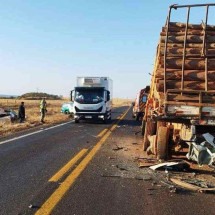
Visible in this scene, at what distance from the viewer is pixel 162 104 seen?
10.4 metres

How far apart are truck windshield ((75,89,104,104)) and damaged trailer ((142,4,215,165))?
53.5ft

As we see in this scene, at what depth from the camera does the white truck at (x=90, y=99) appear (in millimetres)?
27812

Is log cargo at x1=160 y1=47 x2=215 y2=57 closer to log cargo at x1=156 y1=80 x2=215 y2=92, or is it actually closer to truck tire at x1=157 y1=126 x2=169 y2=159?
log cargo at x1=156 y1=80 x2=215 y2=92

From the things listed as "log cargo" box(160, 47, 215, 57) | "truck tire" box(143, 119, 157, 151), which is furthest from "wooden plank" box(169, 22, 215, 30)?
"truck tire" box(143, 119, 157, 151)

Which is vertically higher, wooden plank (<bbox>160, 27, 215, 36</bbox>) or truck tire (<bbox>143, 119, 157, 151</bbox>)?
wooden plank (<bbox>160, 27, 215, 36</bbox>)

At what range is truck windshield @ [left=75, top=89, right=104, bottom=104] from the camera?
92.2 ft

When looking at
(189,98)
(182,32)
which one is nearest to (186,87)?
(189,98)

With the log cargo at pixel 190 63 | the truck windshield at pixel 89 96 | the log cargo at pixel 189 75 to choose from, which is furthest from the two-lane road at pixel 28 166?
the truck windshield at pixel 89 96

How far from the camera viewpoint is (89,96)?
28.2 metres

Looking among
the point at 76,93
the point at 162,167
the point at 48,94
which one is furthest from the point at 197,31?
the point at 48,94

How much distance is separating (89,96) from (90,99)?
204 mm

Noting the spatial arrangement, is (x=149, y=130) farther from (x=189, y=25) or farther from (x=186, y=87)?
(x=189, y=25)

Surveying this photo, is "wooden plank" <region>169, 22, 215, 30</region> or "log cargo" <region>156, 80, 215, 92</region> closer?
"log cargo" <region>156, 80, 215, 92</region>

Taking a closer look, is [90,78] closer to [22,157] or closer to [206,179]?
[22,157]
